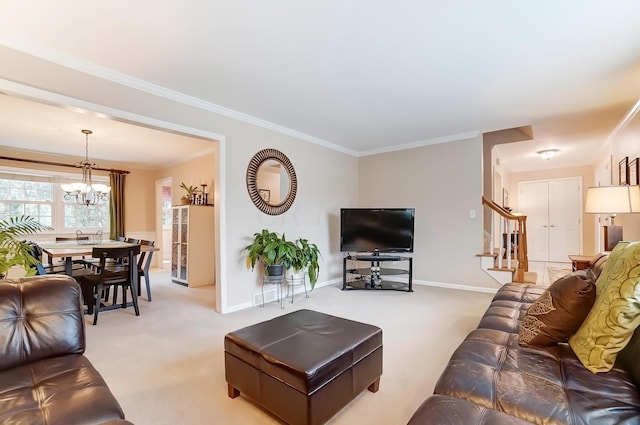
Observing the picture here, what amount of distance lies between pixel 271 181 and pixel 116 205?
14.4ft

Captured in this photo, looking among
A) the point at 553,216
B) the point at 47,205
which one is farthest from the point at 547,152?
the point at 47,205

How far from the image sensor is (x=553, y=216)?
7.62 m

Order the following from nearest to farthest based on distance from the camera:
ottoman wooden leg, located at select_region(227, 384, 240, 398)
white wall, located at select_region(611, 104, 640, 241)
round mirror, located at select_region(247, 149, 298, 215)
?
1. ottoman wooden leg, located at select_region(227, 384, 240, 398)
2. white wall, located at select_region(611, 104, 640, 241)
3. round mirror, located at select_region(247, 149, 298, 215)

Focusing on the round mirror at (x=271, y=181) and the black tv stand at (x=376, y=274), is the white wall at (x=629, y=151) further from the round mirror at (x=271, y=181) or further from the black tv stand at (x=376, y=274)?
the round mirror at (x=271, y=181)

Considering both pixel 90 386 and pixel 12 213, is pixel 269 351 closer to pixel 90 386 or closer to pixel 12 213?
pixel 90 386

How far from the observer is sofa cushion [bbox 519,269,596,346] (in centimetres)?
146

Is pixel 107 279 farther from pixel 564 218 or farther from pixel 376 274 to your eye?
pixel 564 218

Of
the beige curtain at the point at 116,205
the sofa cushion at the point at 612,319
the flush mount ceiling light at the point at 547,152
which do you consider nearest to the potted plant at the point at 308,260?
the sofa cushion at the point at 612,319

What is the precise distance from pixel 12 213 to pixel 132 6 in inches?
236

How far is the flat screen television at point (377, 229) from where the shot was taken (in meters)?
4.76

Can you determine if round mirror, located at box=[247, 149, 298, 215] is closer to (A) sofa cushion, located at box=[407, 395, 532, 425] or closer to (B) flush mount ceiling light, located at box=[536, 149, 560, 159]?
(A) sofa cushion, located at box=[407, 395, 532, 425]

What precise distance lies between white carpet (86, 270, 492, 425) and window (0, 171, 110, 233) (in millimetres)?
3368

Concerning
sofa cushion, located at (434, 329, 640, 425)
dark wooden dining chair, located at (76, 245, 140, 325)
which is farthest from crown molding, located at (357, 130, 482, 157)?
dark wooden dining chair, located at (76, 245, 140, 325)

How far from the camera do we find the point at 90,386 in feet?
4.02
